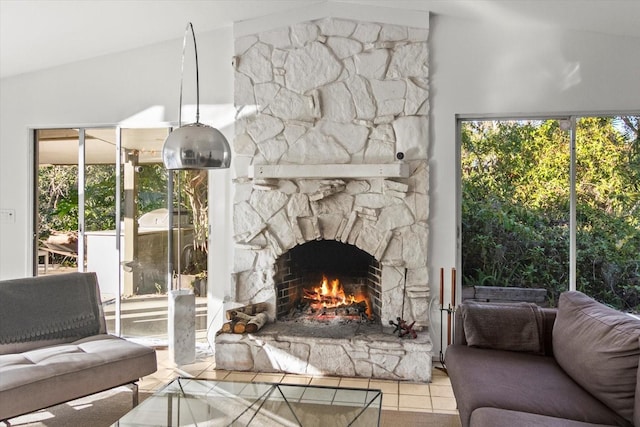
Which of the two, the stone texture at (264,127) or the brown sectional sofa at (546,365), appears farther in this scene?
the stone texture at (264,127)

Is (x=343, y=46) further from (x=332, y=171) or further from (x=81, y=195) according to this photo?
(x=81, y=195)

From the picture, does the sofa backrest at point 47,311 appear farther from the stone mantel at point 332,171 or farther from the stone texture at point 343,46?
the stone texture at point 343,46

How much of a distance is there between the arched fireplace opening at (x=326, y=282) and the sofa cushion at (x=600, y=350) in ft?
5.92

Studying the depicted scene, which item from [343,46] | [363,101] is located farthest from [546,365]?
[343,46]

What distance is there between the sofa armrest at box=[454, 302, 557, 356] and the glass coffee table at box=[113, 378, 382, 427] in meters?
0.76

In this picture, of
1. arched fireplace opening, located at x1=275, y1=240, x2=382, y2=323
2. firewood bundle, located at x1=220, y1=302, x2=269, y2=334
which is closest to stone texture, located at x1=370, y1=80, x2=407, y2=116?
arched fireplace opening, located at x1=275, y1=240, x2=382, y2=323

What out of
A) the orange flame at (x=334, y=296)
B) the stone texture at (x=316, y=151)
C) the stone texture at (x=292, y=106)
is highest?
the stone texture at (x=292, y=106)

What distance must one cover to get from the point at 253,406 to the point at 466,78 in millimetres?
2903

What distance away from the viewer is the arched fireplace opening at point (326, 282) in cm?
432

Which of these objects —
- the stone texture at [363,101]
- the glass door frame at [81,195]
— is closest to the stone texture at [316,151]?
the stone texture at [363,101]

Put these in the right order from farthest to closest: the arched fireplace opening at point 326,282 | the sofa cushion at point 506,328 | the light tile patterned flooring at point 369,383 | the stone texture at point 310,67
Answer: the arched fireplace opening at point 326,282 → the stone texture at point 310,67 → the light tile patterned flooring at point 369,383 → the sofa cushion at point 506,328

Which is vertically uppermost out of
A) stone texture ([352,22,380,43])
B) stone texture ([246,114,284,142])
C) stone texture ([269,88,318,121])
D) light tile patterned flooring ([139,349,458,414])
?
stone texture ([352,22,380,43])

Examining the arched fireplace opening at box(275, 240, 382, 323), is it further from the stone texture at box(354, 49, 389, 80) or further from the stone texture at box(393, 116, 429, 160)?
the stone texture at box(354, 49, 389, 80)

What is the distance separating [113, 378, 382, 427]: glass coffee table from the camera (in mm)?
2312
